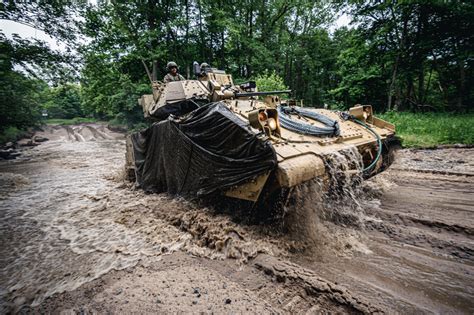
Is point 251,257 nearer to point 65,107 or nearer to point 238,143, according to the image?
point 238,143

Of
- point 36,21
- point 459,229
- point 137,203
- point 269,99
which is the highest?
point 36,21

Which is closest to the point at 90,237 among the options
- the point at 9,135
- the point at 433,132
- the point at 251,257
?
the point at 251,257

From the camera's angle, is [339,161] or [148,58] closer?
[339,161]

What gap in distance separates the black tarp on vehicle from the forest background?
299 centimetres

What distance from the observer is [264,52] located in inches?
803

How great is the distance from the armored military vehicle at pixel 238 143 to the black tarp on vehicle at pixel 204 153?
12mm

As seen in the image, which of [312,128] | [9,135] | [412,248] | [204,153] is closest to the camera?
[412,248]

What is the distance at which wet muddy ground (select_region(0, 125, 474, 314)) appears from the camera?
85.3 inches

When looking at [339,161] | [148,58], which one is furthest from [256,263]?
[148,58]

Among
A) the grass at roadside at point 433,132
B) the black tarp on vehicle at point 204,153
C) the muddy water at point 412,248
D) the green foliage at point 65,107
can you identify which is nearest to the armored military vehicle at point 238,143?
the black tarp on vehicle at point 204,153

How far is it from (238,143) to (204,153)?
766mm

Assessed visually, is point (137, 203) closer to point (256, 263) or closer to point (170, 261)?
point (170, 261)

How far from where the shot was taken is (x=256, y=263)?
8.88 feet

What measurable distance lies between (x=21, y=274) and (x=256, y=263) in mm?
2778
